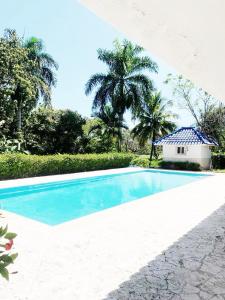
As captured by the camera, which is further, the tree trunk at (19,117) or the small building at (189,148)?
the tree trunk at (19,117)

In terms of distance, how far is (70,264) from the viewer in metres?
4.64

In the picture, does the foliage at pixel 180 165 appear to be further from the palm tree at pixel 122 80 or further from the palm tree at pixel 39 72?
the palm tree at pixel 39 72

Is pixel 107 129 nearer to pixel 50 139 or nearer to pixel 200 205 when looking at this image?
pixel 50 139

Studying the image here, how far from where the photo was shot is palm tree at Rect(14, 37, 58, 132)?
25041mm

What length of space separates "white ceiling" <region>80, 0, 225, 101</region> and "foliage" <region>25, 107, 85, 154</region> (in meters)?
24.4

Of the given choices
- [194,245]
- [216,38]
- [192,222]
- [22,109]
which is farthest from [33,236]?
[22,109]

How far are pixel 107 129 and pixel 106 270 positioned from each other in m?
23.3

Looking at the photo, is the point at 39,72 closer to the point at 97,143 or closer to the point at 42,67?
the point at 42,67

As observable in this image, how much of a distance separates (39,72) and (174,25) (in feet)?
92.6

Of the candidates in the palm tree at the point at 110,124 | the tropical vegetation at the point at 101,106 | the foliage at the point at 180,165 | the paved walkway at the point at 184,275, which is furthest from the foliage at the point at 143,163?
the paved walkway at the point at 184,275

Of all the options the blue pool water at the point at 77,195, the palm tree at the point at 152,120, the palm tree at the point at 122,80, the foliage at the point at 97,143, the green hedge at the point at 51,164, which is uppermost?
the palm tree at the point at 122,80

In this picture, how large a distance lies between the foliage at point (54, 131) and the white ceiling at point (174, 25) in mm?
24364

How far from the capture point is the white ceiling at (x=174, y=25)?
1383 millimetres

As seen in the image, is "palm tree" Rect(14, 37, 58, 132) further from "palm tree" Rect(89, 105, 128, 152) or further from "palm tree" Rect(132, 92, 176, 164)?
"palm tree" Rect(132, 92, 176, 164)
